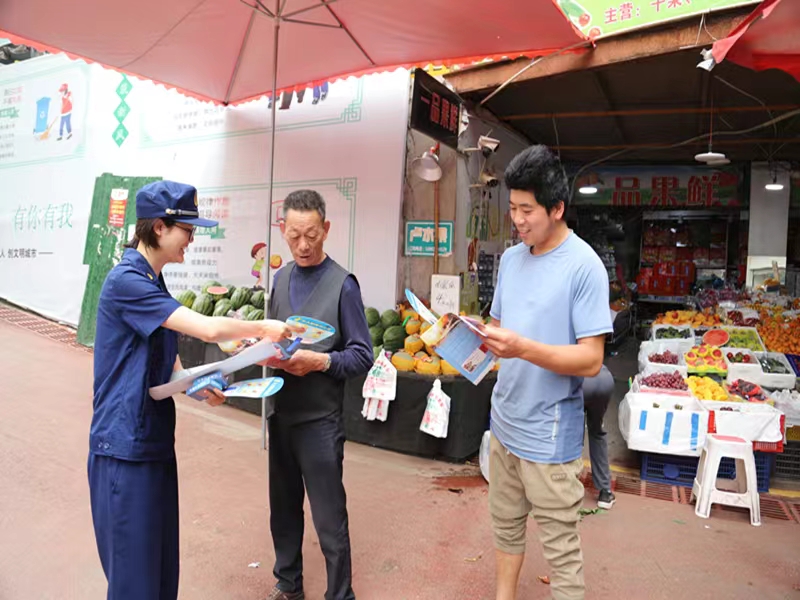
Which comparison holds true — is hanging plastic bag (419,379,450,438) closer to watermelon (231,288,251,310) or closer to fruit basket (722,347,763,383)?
fruit basket (722,347,763,383)

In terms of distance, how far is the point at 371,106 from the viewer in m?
6.28

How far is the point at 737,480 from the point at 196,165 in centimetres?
728

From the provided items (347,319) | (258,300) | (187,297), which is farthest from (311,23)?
(187,297)

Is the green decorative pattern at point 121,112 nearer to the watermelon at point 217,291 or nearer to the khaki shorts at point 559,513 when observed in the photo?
the watermelon at point 217,291

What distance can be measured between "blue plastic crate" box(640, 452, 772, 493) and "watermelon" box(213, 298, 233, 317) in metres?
4.79

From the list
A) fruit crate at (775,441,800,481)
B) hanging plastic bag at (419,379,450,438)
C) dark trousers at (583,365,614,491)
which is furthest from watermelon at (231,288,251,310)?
fruit crate at (775,441,800,481)

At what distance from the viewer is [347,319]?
2650 millimetres

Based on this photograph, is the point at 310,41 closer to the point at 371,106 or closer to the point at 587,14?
the point at 371,106

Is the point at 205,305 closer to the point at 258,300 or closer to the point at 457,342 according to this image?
the point at 258,300

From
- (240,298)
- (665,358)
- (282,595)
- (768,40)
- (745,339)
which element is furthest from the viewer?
A: (240,298)

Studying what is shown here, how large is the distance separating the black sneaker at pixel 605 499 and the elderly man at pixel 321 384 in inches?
89.4

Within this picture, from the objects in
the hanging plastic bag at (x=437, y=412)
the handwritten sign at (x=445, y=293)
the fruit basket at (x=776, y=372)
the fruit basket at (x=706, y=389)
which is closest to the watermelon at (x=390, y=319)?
the handwritten sign at (x=445, y=293)

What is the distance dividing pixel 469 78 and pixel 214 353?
4.10 meters

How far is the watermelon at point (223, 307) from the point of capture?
6930 millimetres
